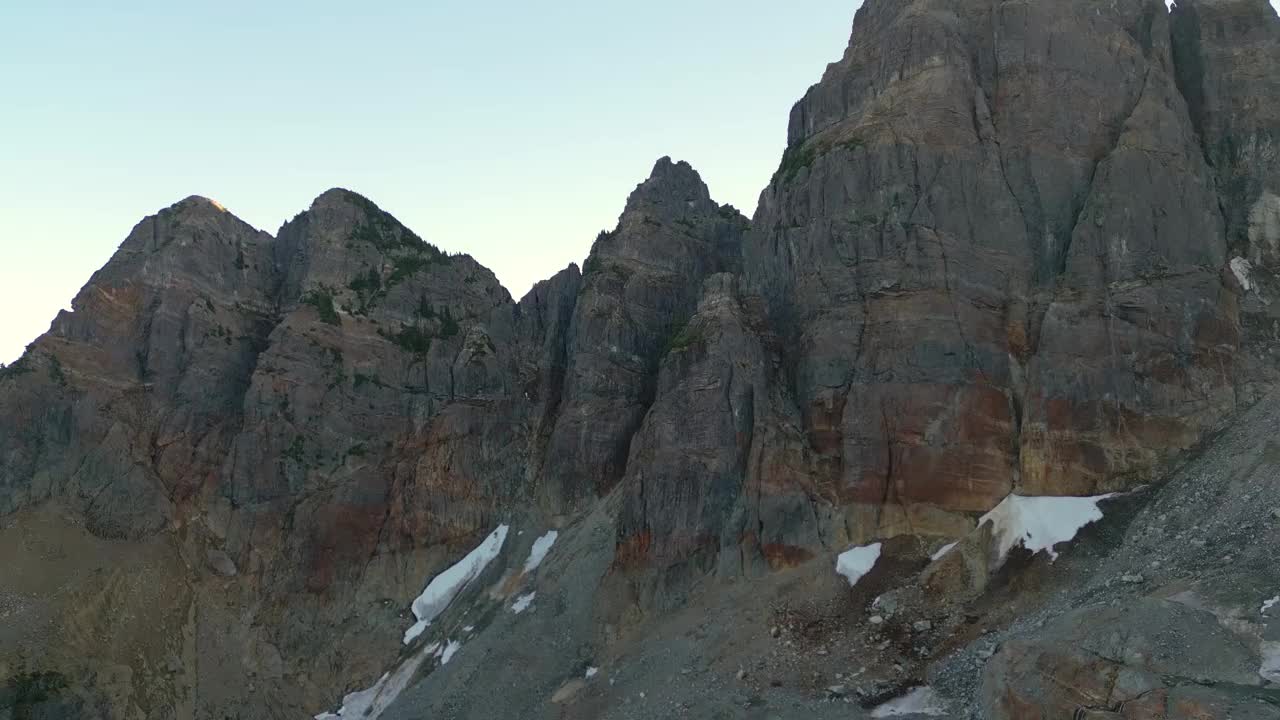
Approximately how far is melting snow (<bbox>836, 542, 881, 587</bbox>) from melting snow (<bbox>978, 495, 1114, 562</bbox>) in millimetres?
4921

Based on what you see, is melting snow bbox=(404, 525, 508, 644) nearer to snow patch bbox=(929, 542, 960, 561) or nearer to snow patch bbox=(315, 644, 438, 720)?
snow patch bbox=(315, 644, 438, 720)

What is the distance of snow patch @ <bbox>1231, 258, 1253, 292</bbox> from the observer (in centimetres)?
4741

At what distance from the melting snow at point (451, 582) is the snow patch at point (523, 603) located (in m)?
6.33

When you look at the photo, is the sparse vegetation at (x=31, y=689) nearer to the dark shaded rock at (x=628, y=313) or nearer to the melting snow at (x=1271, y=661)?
the dark shaded rock at (x=628, y=313)

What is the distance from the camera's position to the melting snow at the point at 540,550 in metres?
55.8

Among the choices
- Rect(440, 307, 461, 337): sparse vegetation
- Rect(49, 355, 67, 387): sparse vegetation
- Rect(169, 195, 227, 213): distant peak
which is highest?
Rect(169, 195, 227, 213): distant peak

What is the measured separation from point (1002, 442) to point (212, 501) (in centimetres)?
4726

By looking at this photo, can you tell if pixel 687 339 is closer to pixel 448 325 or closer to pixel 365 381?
pixel 448 325

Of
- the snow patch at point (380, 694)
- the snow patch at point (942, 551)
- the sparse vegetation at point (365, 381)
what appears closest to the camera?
the snow patch at point (942, 551)

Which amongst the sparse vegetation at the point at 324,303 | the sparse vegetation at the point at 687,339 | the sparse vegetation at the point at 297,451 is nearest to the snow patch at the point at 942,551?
the sparse vegetation at the point at 687,339

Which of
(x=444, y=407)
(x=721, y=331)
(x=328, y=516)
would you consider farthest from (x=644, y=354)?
(x=328, y=516)

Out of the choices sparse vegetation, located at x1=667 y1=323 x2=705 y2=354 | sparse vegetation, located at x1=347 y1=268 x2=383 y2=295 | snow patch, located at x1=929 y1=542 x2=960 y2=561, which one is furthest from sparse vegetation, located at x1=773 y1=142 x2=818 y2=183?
sparse vegetation, located at x1=347 y1=268 x2=383 y2=295

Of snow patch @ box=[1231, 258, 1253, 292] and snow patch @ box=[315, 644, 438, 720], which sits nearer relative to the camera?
snow patch @ box=[1231, 258, 1253, 292]

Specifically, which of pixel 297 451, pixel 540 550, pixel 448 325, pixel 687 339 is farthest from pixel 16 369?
pixel 687 339
